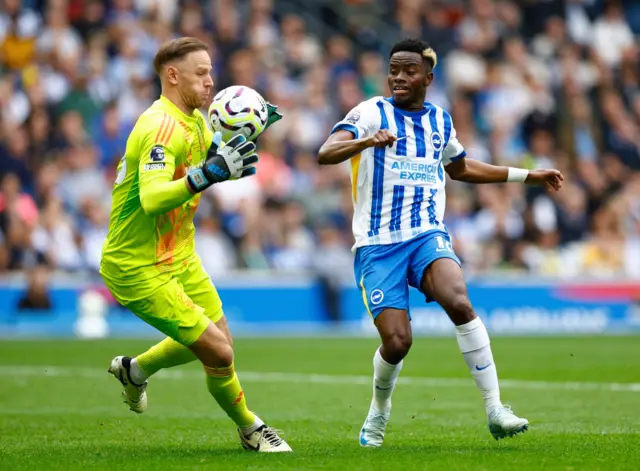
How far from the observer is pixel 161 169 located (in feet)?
22.8

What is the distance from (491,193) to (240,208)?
14.6 ft

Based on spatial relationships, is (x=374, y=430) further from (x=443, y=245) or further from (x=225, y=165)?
(x=225, y=165)

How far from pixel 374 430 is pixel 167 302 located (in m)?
1.61

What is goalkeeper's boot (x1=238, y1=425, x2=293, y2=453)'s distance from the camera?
24.2 ft

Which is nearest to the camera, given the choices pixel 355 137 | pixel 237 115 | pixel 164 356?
pixel 237 115

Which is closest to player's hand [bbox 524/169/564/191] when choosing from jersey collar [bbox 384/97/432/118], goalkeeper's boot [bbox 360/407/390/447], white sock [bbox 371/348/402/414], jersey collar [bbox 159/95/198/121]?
jersey collar [bbox 384/97/432/118]

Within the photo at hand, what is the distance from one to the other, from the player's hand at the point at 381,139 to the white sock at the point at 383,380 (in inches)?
55.7

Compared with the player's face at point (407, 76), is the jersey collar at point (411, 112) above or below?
below

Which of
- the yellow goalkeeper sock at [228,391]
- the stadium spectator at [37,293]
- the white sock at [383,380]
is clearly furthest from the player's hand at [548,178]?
the stadium spectator at [37,293]

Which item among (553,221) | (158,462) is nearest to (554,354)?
(553,221)

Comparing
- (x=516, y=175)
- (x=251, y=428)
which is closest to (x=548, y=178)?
(x=516, y=175)

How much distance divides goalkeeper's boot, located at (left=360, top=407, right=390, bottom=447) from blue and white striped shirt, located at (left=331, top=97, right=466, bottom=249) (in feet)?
3.70

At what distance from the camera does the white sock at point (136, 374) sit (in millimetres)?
8055

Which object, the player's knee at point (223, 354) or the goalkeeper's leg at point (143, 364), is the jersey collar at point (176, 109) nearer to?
the goalkeeper's leg at point (143, 364)
